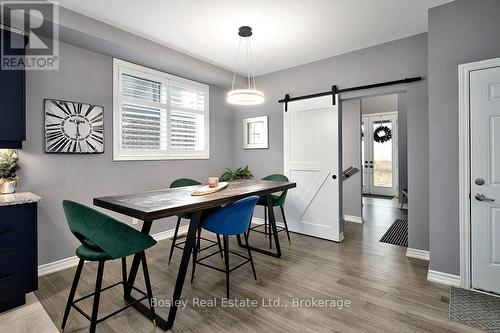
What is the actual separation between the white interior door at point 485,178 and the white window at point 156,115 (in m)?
3.67

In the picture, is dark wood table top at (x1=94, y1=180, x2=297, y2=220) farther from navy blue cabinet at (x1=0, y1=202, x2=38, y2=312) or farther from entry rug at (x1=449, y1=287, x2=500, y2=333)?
entry rug at (x1=449, y1=287, x2=500, y2=333)

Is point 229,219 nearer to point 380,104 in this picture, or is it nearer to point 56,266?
point 56,266

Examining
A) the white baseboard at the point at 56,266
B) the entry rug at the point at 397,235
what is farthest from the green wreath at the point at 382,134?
the white baseboard at the point at 56,266

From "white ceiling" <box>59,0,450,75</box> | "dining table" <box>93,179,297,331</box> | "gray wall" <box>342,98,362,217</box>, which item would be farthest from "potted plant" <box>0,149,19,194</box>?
"gray wall" <box>342,98,362,217</box>

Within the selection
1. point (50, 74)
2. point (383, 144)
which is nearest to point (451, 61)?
point (50, 74)

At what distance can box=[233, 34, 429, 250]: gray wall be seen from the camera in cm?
308

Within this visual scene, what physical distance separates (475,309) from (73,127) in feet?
14.2

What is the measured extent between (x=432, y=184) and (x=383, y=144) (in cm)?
572

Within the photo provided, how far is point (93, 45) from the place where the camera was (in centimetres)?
291

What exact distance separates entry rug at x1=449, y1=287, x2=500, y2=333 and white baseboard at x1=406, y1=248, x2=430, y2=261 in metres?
0.71

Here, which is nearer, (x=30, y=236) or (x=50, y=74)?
(x=30, y=236)

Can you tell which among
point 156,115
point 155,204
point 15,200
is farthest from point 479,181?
point 15,200

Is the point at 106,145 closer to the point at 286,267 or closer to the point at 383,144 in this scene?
the point at 286,267

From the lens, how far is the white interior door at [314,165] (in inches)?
148
